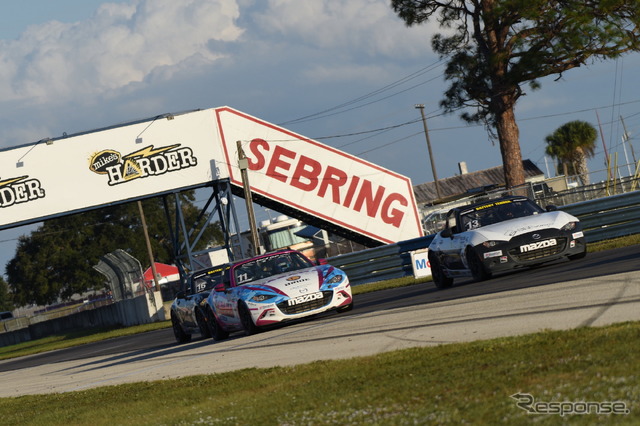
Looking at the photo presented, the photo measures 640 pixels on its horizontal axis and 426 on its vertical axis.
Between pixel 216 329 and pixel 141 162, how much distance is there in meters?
19.8

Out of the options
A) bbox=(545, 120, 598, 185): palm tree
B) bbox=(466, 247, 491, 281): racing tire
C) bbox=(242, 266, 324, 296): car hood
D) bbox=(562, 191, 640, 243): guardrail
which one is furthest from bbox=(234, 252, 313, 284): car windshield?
bbox=(545, 120, 598, 185): palm tree

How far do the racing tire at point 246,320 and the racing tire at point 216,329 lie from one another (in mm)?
1073

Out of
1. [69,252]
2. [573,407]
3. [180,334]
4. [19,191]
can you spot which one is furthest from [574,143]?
[573,407]

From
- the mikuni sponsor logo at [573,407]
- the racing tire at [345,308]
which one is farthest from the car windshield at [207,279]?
the mikuni sponsor logo at [573,407]

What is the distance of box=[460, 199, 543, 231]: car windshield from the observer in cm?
1800

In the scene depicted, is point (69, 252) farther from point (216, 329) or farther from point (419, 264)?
point (216, 329)

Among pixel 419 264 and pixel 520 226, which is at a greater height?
pixel 520 226

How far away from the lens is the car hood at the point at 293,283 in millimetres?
16766

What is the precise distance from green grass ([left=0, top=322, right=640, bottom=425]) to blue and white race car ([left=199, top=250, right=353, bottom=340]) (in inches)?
203

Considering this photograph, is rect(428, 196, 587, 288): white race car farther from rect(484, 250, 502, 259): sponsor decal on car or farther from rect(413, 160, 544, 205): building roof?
rect(413, 160, 544, 205): building roof

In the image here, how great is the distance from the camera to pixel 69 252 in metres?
94.4

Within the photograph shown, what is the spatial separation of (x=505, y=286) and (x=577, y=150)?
2683 inches

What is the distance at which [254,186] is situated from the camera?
38.1 m

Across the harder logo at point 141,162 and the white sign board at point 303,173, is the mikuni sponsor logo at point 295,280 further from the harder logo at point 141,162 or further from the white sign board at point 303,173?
the harder logo at point 141,162
